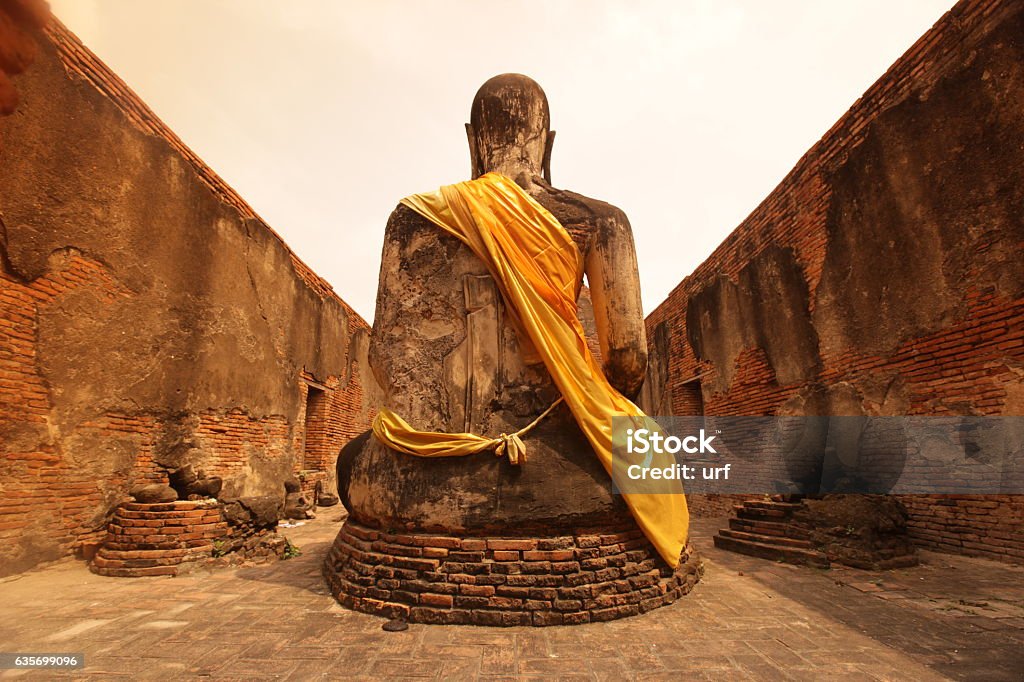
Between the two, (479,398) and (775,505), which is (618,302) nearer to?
(479,398)

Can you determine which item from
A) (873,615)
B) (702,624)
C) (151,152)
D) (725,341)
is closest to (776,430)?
(725,341)

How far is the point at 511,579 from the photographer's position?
2.83 m

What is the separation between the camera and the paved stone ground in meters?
2.20

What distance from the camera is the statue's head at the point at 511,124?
13.7 ft

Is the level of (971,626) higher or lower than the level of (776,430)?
lower

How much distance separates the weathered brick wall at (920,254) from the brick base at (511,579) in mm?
3637

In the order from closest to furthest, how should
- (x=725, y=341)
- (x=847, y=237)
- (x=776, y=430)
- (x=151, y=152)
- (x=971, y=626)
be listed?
(x=971, y=626), (x=151, y=152), (x=847, y=237), (x=776, y=430), (x=725, y=341)

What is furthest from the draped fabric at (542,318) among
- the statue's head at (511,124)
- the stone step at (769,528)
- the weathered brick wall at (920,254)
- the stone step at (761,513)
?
the weathered brick wall at (920,254)

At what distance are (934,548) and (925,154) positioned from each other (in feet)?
12.6

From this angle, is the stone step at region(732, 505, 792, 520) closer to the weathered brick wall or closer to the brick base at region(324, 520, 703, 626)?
the weathered brick wall

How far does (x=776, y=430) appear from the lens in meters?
7.21

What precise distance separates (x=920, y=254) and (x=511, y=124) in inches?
169

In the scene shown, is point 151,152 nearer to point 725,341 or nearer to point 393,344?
point 393,344

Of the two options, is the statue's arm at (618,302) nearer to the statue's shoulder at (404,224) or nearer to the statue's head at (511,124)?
the statue's head at (511,124)
